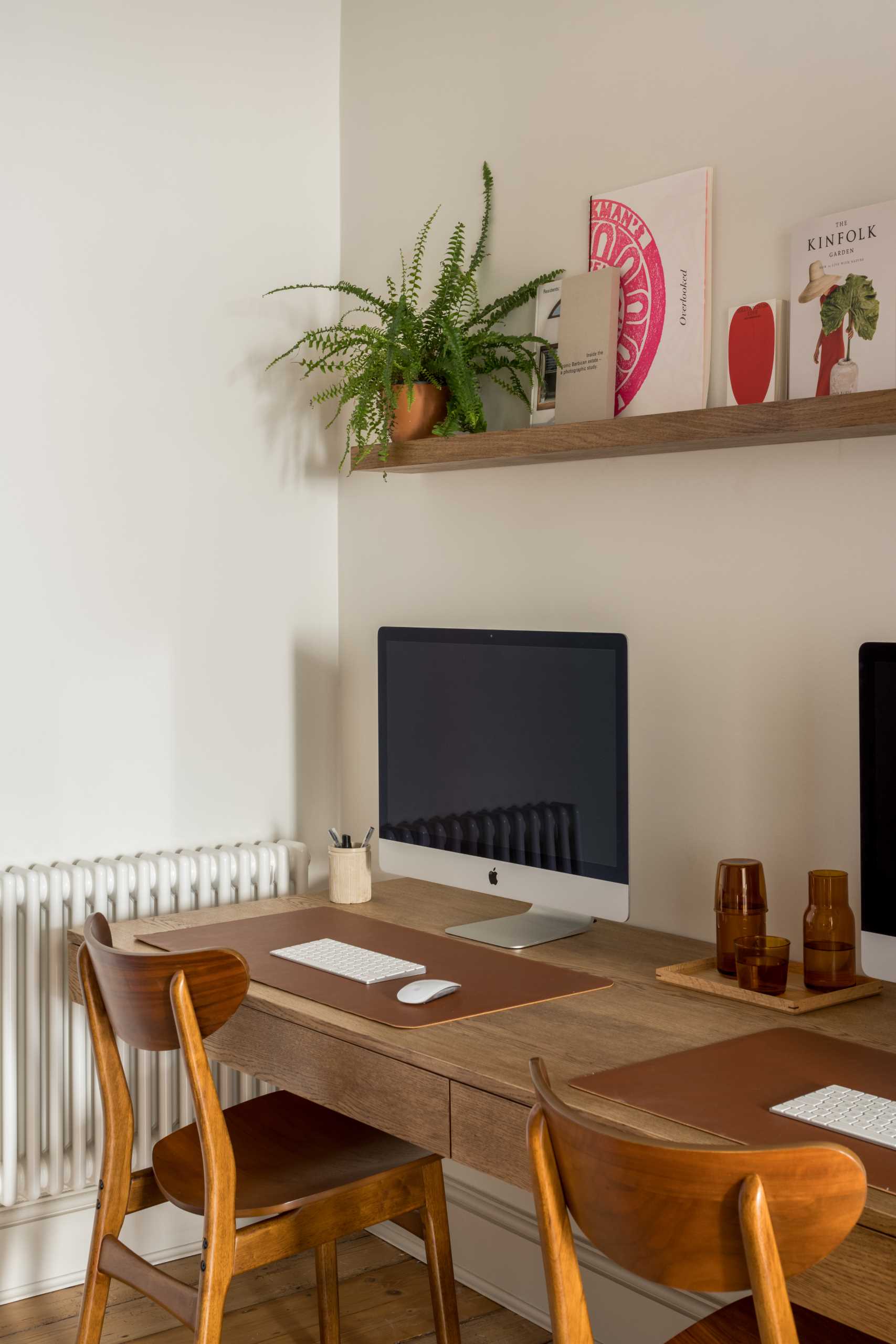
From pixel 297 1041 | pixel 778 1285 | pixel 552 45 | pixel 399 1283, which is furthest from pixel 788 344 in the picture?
pixel 399 1283

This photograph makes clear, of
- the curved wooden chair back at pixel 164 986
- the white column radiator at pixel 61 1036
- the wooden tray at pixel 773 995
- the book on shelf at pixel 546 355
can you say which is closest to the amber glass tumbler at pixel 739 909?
the wooden tray at pixel 773 995

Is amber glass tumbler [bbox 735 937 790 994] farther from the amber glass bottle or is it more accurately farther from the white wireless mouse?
the white wireless mouse

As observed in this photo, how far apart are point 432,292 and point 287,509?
1.91 feet

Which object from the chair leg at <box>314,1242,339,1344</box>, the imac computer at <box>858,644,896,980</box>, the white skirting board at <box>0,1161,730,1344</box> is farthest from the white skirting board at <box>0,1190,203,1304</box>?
the imac computer at <box>858,644,896,980</box>

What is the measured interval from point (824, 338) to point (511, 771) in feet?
2.74

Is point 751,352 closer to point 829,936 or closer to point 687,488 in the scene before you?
point 687,488

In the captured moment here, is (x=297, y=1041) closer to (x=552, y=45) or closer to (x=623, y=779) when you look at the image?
(x=623, y=779)

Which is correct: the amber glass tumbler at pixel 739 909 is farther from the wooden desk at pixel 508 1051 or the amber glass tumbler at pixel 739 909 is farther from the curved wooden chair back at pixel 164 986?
the curved wooden chair back at pixel 164 986

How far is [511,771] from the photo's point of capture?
2203 mm

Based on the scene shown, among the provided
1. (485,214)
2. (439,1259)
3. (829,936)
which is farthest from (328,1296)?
(485,214)

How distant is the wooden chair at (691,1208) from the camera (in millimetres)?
1045

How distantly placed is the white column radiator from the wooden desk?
57cm

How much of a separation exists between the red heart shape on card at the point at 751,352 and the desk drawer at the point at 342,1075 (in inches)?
43.1

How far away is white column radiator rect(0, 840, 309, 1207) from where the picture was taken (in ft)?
8.05
